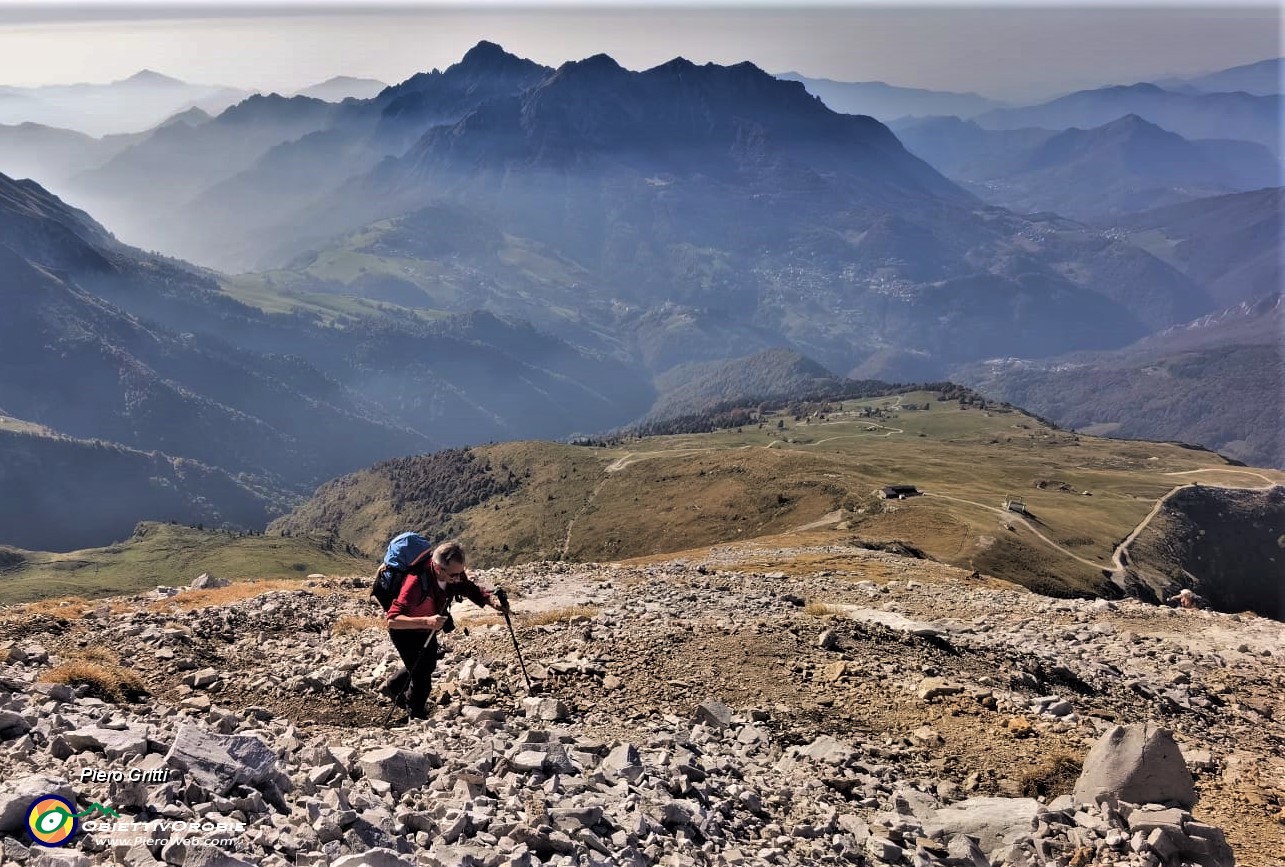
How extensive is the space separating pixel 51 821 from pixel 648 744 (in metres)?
9.20

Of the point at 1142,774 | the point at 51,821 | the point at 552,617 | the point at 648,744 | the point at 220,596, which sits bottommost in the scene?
the point at 220,596

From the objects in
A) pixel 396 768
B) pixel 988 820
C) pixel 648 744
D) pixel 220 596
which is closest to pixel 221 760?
pixel 396 768

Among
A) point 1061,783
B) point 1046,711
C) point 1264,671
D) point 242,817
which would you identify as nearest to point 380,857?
point 242,817

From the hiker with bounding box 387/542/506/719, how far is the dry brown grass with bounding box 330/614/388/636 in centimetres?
858

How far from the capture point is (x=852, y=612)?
30438 millimetres

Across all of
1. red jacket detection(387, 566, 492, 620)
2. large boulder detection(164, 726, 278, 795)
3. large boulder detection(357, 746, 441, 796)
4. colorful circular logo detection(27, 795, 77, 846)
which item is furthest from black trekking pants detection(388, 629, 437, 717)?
colorful circular logo detection(27, 795, 77, 846)

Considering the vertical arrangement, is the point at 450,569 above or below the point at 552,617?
above

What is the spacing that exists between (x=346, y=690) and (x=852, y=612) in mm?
19466

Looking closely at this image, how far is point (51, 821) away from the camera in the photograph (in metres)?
8.88

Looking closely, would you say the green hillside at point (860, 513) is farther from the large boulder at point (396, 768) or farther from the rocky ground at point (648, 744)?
the large boulder at point (396, 768)

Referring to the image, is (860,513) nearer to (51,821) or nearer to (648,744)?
(648,744)

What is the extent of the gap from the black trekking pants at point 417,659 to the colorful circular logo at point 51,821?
6655 mm

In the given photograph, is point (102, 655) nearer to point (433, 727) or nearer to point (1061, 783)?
point (433, 727)

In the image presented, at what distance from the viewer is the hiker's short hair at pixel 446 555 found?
15.8 m
